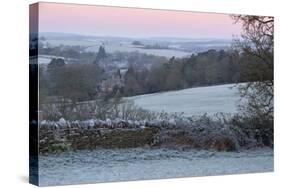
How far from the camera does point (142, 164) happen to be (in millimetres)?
10281

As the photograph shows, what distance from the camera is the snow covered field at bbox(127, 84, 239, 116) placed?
1045cm

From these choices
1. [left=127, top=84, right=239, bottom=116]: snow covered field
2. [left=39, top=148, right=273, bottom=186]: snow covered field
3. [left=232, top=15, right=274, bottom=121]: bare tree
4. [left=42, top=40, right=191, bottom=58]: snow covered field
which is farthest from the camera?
[left=232, top=15, right=274, bottom=121]: bare tree

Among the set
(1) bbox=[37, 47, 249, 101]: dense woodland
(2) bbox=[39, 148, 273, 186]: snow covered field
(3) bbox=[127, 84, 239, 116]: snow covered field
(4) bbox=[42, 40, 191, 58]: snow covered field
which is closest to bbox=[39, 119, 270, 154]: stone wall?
(2) bbox=[39, 148, 273, 186]: snow covered field

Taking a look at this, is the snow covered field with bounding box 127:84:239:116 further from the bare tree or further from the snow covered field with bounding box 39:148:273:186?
the snow covered field with bounding box 39:148:273:186

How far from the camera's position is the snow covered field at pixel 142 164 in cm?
970

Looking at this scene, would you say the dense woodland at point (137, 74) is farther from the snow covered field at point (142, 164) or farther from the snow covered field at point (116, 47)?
the snow covered field at point (142, 164)

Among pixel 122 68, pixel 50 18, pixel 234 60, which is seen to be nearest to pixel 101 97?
pixel 122 68

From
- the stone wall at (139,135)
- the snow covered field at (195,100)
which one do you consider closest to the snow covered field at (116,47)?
the snow covered field at (195,100)

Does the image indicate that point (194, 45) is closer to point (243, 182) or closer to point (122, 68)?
point (122, 68)

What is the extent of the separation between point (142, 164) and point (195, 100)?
123 centimetres

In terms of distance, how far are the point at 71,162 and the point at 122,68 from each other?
4.72 ft

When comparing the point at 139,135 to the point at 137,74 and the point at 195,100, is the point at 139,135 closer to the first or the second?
the point at 137,74

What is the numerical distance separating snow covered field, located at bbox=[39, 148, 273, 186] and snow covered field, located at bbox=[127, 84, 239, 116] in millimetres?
588

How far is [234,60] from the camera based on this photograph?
36.4ft
